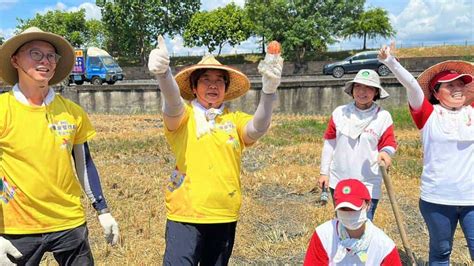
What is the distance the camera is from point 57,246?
260 cm

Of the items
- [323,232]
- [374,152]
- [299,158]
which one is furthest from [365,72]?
[299,158]

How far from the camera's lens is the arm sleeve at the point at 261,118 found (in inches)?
103

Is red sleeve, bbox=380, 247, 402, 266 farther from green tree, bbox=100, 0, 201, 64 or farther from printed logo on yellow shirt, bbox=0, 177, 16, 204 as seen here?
green tree, bbox=100, 0, 201, 64

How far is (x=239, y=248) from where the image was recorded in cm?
477

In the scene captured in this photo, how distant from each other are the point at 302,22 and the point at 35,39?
40766mm

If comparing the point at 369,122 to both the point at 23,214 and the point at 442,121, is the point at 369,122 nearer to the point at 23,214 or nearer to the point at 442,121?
the point at 442,121

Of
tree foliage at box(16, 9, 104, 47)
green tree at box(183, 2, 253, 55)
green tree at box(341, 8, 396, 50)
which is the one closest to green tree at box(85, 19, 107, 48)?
tree foliage at box(16, 9, 104, 47)

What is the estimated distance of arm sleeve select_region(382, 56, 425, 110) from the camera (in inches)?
124

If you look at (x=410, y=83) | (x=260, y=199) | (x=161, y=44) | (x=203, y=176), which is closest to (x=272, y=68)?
(x=161, y=44)

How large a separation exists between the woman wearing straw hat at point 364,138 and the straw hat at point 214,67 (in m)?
0.97

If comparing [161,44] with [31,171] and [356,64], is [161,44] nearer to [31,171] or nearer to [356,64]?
[31,171]

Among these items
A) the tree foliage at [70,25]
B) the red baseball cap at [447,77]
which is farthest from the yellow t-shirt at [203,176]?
the tree foliage at [70,25]

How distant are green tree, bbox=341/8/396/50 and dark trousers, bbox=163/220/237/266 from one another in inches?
1904

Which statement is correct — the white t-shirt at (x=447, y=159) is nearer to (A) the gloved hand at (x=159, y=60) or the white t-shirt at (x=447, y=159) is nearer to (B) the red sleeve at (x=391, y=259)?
(B) the red sleeve at (x=391, y=259)
